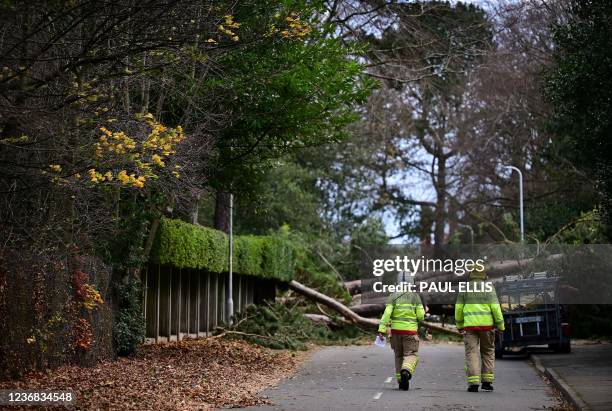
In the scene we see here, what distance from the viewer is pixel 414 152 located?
197ft

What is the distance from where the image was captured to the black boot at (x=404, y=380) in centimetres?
1692

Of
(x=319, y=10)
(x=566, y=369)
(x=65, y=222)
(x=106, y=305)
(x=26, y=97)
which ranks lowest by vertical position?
(x=566, y=369)

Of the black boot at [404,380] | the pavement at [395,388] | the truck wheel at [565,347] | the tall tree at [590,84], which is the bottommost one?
the pavement at [395,388]

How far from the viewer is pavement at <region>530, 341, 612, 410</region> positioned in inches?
597

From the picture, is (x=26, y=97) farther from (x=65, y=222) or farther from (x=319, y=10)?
(x=319, y=10)

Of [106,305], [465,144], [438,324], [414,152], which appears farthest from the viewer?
[414,152]

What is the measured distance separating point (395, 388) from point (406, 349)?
1.09 meters

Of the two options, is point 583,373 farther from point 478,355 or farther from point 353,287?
point 353,287

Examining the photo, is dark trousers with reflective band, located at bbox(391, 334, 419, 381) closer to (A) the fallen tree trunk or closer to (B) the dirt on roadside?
(B) the dirt on roadside

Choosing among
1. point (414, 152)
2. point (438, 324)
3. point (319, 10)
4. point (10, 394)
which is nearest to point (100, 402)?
point (10, 394)

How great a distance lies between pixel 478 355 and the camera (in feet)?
56.0

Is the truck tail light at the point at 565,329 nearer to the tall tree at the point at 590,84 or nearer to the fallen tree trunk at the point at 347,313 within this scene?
the tall tree at the point at 590,84

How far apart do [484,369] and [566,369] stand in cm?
477

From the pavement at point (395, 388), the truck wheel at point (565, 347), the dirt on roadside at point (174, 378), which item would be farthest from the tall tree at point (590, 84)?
the dirt on roadside at point (174, 378)
